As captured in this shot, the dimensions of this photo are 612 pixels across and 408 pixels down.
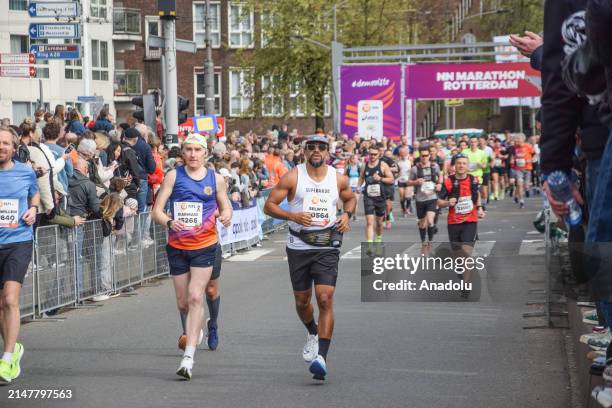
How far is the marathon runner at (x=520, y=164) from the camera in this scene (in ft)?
121

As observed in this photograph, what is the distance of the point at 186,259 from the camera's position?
10391 millimetres

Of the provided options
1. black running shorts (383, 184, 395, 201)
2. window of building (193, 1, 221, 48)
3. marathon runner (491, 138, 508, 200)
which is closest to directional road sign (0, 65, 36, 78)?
black running shorts (383, 184, 395, 201)

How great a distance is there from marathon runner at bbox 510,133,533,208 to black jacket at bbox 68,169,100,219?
22.7 m

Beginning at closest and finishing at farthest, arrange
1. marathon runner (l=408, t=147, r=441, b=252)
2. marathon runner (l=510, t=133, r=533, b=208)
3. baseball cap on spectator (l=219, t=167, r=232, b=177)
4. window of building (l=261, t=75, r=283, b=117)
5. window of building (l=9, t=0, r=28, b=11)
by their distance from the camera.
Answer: marathon runner (l=408, t=147, r=441, b=252) < baseball cap on spectator (l=219, t=167, r=232, b=177) < marathon runner (l=510, t=133, r=533, b=208) < window of building (l=9, t=0, r=28, b=11) < window of building (l=261, t=75, r=283, b=117)

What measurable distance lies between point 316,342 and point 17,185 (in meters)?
2.59

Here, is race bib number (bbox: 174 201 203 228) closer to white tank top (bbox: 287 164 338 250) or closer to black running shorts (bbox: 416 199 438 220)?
white tank top (bbox: 287 164 338 250)

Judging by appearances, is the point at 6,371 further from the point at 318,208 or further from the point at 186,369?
the point at 318,208

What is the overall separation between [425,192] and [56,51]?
737 centimetres

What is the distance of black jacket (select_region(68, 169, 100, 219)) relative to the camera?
15.2 meters

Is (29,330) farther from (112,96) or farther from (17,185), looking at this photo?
(112,96)

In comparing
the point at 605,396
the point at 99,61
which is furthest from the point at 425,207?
the point at 99,61

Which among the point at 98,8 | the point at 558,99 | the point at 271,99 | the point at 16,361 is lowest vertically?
the point at 16,361

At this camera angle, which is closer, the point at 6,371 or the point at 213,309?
the point at 6,371

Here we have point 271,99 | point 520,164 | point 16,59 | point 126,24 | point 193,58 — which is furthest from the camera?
point 193,58
